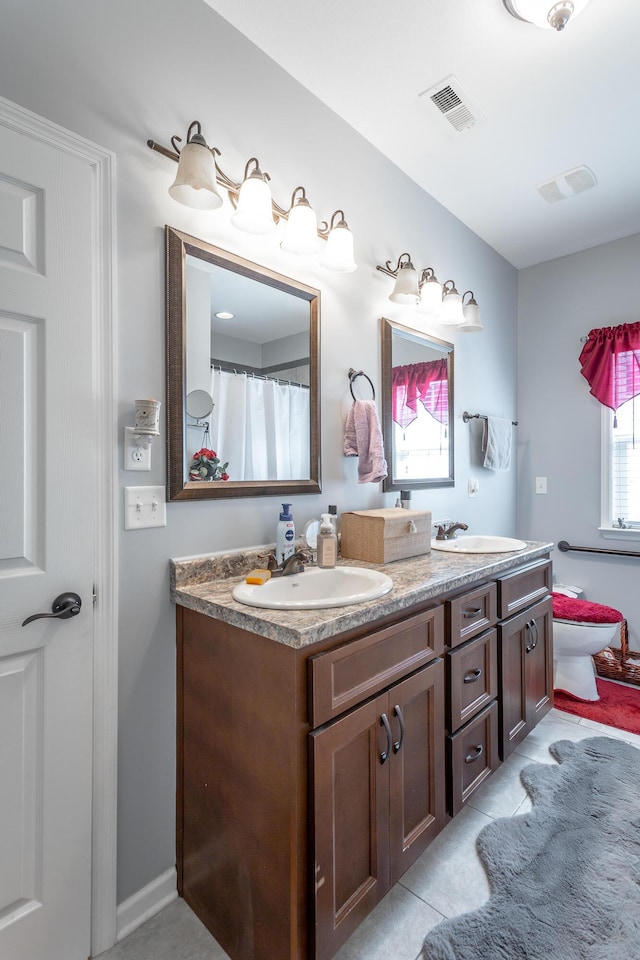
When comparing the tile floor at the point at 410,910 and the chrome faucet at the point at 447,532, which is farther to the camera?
the chrome faucet at the point at 447,532

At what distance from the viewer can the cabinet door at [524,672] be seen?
69.0 inches

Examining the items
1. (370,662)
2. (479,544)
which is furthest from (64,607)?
(479,544)

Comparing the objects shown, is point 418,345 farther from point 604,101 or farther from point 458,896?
point 458,896

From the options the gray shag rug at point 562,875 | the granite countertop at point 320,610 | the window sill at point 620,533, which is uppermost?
the granite countertop at point 320,610

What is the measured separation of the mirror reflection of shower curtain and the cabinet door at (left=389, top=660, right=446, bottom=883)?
2.63 feet

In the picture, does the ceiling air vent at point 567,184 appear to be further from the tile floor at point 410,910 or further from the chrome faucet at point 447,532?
the tile floor at point 410,910

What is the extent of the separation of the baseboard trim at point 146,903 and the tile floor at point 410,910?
0.02 meters

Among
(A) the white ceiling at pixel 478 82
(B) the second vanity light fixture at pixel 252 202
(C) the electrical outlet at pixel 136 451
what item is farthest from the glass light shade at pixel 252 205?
(C) the electrical outlet at pixel 136 451

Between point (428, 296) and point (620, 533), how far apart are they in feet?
6.22

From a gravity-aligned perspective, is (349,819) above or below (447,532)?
below

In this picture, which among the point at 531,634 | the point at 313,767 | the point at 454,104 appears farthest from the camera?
the point at 531,634

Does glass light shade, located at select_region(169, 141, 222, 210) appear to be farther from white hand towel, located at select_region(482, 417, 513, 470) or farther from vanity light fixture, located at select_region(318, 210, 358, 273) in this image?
white hand towel, located at select_region(482, 417, 513, 470)

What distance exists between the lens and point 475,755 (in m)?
1.59

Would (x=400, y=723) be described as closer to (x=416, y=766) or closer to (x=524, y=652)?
(x=416, y=766)
